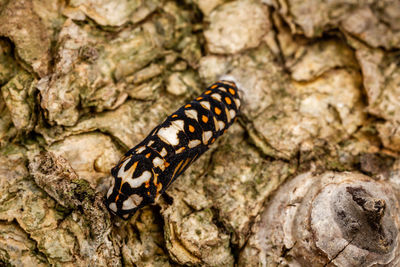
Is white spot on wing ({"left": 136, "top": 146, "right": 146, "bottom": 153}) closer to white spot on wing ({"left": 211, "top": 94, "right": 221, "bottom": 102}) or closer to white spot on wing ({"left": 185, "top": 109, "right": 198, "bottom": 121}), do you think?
white spot on wing ({"left": 185, "top": 109, "right": 198, "bottom": 121})

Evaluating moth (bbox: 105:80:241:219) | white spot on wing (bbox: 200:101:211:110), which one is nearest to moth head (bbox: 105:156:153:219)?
moth (bbox: 105:80:241:219)

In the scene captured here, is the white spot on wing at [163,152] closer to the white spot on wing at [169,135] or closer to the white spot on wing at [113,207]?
the white spot on wing at [169,135]

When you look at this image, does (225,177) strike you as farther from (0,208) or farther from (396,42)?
(396,42)

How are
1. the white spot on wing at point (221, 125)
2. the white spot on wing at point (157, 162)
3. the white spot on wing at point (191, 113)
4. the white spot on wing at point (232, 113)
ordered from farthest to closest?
the white spot on wing at point (232, 113), the white spot on wing at point (221, 125), the white spot on wing at point (191, 113), the white spot on wing at point (157, 162)

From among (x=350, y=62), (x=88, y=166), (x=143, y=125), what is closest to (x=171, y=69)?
(x=143, y=125)

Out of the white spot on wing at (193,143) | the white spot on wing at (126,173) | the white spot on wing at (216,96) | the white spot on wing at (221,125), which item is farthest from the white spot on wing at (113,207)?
the white spot on wing at (216,96)

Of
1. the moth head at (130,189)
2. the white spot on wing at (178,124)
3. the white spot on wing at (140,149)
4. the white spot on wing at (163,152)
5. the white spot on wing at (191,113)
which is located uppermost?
the white spot on wing at (191,113)

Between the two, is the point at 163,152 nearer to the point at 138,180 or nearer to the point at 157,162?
the point at 157,162

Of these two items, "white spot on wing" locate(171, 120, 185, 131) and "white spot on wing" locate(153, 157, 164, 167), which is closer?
"white spot on wing" locate(153, 157, 164, 167)
